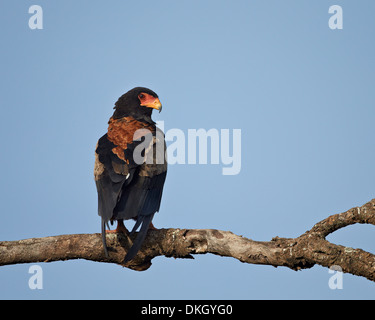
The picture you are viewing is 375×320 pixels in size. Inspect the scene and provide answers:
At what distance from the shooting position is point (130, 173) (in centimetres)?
587

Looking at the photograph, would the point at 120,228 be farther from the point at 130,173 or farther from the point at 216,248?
the point at 216,248

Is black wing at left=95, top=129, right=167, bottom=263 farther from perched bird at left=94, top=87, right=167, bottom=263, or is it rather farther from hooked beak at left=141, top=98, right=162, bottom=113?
hooked beak at left=141, top=98, right=162, bottom=113

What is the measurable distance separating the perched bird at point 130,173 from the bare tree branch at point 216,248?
0.26 metres

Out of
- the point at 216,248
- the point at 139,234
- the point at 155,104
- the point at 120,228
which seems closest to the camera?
the point at 216,248

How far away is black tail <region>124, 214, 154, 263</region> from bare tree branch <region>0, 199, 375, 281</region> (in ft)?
0.58

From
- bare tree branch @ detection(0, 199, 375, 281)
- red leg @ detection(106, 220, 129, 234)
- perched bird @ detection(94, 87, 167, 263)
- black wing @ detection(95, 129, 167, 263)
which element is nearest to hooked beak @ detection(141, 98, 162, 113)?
perched bird @ detection(94, 87, 167, 263)

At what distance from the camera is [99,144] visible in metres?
6.36

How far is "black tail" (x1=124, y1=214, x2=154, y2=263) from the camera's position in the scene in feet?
17.4

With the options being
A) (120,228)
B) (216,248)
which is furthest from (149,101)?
(216,248)

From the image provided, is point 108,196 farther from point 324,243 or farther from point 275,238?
point 324,243

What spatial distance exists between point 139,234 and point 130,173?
0.74 m

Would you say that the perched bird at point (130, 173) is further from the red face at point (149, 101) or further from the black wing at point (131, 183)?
the red face at point (149, 101)

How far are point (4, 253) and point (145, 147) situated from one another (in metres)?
1.87

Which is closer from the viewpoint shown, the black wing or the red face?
the black wing
